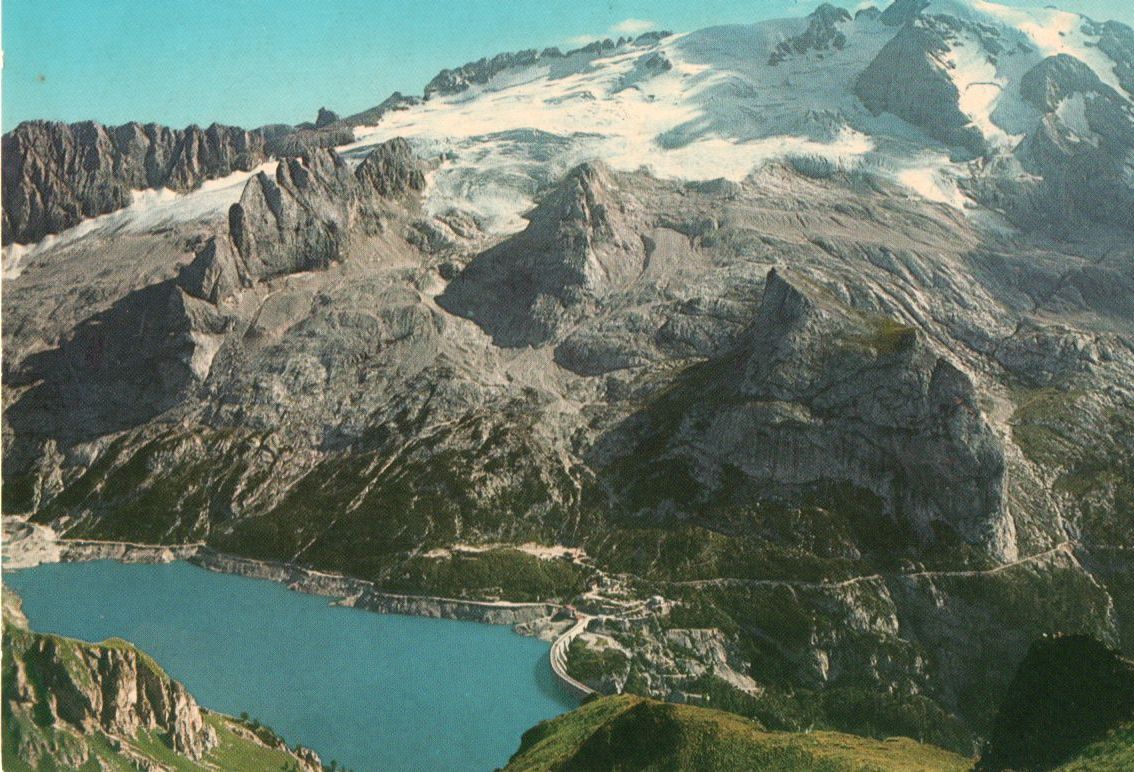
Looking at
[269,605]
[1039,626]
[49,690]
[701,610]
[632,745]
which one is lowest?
[1039,626]

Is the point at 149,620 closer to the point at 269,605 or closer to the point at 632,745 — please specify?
the point at 269,605

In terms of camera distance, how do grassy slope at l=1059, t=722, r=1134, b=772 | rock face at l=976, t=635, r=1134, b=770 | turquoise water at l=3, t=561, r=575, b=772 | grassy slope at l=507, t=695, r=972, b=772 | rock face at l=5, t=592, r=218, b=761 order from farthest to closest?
turquoise water at l=3, t=561, r=575, b=772 < grassy slope at l=507, t=695, r=972, b=772 < rock face at l=976, t=635, r=1134, b=770 < grassy slope at l=1059, t=722, r=1134, b=772 < rock face at l=5, t=592, r=218, b=761

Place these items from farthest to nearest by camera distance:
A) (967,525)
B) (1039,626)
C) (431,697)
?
(967,525), (1039,626), (431,697)

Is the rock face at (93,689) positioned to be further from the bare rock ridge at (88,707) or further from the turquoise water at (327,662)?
the turquoise water at (327,662)

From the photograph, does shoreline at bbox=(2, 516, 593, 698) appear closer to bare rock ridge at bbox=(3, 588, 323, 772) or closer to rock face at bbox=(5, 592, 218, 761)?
rock face at bbox=(5, 592, 218, 761)

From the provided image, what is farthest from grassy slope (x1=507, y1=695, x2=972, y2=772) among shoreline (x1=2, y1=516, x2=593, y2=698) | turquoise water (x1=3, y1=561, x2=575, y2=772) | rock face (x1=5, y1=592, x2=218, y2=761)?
shoreline (x1=2, y1=516, x2=593, y2=698)

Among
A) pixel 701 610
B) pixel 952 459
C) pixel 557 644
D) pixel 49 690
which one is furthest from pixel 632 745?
pixel 952 459
